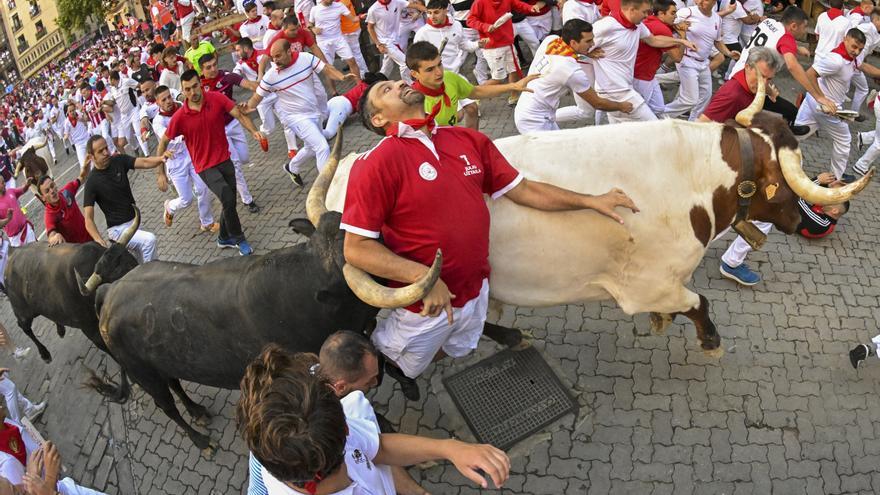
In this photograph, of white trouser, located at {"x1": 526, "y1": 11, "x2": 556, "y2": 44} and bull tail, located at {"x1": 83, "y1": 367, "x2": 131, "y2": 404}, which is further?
white trouser, located at {"x1": 526, "y1": 11, "x2": 556, "y2": 44}

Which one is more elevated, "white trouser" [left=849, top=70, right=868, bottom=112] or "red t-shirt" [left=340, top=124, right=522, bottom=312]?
"red t-shirt" [left=340, top=124, right=522, bottom=312]

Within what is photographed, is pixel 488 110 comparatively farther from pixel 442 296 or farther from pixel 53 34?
pixel 53 34

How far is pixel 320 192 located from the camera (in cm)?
437

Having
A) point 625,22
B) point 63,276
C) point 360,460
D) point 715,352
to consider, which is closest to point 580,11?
point 625,22

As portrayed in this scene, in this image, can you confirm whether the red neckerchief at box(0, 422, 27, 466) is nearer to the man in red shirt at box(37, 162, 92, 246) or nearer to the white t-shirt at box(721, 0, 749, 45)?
the man in red shirt at box(37, 162, 92, 246)

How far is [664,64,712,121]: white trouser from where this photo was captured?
26.6 feet

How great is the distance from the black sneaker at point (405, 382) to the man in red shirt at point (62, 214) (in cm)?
385

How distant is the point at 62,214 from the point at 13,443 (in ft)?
10.1

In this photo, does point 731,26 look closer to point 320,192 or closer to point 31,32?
point 320,192

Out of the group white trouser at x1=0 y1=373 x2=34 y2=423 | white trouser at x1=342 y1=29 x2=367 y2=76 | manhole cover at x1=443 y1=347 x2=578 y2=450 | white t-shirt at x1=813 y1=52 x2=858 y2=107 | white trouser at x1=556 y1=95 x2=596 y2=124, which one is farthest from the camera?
white trouser at x1=342 y1=29 x2=367 y2=76

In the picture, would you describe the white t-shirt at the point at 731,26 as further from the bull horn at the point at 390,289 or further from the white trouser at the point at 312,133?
the bull horn at the point at 390,289

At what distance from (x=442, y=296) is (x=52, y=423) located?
5.02 meters

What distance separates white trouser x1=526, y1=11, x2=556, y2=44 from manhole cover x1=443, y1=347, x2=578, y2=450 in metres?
6.74

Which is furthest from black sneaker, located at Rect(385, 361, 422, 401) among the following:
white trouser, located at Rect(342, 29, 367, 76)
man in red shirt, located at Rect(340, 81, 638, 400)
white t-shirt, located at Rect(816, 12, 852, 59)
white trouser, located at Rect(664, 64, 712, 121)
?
white trouser, located at Rect(342, 29, 367, 76)
